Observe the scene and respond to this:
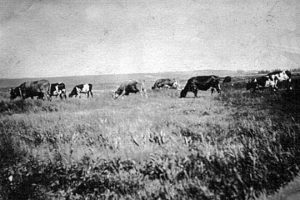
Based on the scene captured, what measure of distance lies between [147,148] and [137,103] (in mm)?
1199

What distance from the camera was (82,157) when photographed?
275cm

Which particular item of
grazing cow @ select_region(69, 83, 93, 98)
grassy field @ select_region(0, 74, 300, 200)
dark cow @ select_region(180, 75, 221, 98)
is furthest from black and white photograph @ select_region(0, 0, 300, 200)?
dark cow @ select_region(180, 75, 221, 98)

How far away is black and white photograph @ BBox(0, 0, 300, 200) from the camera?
2484 mm

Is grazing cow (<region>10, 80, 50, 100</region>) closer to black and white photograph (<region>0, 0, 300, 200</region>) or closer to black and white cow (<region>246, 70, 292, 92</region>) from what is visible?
black and white photograph (<region>0, 0, 300, 200</region>)

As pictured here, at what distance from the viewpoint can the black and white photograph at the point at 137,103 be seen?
248cm

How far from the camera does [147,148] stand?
9.15 feet

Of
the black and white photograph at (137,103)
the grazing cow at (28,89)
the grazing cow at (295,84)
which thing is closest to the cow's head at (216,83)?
the black and white photograph at (137,103)

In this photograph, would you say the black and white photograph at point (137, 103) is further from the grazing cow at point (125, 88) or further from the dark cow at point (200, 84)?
the dark cow at point (200, 84)

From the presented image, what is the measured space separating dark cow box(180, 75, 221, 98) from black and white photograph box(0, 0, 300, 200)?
329 millimetres

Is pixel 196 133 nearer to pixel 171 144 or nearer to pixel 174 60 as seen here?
pixel 171 144

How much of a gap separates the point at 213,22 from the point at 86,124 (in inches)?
100

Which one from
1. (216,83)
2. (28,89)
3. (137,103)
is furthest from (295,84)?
(28,89)

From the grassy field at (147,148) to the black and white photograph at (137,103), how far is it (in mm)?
16

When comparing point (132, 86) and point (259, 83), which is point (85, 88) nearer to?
point (132, 86)
